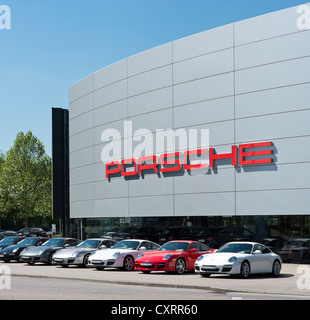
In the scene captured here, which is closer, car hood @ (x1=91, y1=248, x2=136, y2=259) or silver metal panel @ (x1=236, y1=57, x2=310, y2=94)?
car hood @ (x1=91, y1=248, x2=136, y2=259)

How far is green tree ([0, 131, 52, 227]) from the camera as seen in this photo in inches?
2963

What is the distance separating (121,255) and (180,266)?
9.83ft

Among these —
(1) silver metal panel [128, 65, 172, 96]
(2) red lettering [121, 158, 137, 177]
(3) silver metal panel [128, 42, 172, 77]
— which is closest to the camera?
(1) silver metal panel [128, 65, 172, 96]

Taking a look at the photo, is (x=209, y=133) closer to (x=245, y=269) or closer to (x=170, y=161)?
(x=170, y=161)

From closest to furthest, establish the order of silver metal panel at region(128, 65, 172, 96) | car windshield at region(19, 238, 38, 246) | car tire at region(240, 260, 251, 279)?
car tire at region(240, 260, 251, 279) < car windshield at region(19, 238, 38, 246) < silver metal panel at region(128, 65, 172, 96)

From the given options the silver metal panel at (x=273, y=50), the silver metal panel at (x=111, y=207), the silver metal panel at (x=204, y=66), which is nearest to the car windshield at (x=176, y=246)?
the silver metal panel at (x=273, y=50)

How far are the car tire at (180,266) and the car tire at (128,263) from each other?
2914 mm

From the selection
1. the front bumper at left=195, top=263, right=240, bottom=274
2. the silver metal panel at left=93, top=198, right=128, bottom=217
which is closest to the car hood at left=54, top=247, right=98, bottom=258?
the front bumper at left=195, top=263, right=240, bottom=274

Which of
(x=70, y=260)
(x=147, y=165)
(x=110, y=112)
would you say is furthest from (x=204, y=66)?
(x=70, y=260)

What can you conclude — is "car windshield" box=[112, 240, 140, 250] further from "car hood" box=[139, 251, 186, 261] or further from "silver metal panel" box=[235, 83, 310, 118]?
"silver metal panel" box=[235, 83, 310, 118]

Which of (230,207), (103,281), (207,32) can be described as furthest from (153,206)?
(103,281)

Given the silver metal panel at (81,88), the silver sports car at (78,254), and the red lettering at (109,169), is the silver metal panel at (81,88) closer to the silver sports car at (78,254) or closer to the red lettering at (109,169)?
the red lettering at (109,169)

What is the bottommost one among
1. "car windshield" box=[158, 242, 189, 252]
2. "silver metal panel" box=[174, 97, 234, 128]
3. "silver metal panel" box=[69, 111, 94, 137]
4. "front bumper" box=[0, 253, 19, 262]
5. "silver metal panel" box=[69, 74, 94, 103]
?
"front bumper" box=[0, 253, 19, 262]

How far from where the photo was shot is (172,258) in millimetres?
20250
